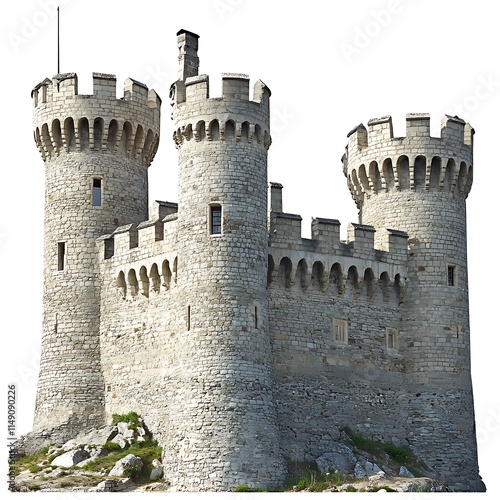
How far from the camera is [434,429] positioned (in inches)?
2579

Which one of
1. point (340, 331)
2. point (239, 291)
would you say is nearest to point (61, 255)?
point (239, 291)

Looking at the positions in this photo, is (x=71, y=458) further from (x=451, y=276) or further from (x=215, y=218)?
(x=451, y=276)

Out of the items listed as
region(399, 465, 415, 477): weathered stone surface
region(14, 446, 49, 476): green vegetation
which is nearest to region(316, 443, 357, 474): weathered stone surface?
region(399, 465, 415, 477): weathered stone surface

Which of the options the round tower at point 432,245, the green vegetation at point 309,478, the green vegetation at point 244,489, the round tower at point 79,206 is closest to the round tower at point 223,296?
the green vegetation at point 244,489

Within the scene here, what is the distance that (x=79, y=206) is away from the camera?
67.1 metres

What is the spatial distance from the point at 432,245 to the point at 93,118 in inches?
589

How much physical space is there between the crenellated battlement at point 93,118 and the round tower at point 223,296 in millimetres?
5802

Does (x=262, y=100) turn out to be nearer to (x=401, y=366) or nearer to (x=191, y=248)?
(x=191, y=248)

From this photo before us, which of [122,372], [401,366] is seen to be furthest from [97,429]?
[401,366]

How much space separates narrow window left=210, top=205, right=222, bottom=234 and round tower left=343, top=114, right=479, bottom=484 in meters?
9.98

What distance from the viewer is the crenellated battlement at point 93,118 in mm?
67312

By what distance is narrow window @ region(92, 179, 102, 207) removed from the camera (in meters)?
67.2

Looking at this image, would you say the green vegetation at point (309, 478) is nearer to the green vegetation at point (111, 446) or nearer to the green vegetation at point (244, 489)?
the green vegetation at point (244, 489)

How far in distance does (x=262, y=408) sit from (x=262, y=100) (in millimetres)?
11765
